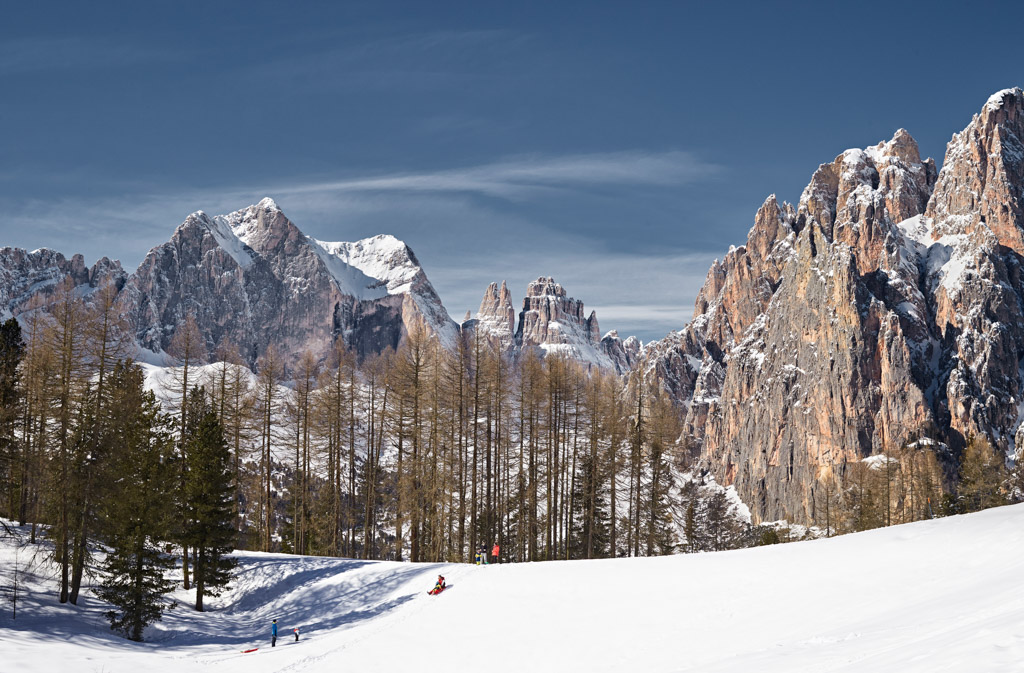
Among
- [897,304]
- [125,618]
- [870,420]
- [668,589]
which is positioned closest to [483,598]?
[668,589]

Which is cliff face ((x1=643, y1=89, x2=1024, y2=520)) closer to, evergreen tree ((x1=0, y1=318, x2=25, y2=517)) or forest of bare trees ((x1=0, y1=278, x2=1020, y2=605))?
forest of bare trees ((x1=0, y1=278, x2=1020, y2=605))

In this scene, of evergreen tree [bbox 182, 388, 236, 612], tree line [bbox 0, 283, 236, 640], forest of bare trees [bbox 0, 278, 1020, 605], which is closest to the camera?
tree line [bbox 0, 283, 236, 640]

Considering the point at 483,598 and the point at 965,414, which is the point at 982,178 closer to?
the point at 965,414

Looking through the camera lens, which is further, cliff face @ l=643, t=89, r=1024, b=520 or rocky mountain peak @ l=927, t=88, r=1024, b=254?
rocky mountain peak @ l=927, t=88, r=1024, b=254

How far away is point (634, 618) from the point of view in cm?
2109

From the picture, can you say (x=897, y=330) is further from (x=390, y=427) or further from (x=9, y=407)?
(x=9, y=407)

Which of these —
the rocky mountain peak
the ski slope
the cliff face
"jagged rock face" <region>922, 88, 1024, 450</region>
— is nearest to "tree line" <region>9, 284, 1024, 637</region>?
the ski slope

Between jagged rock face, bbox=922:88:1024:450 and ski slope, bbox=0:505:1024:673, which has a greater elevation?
jagged rock face, bbox=922:88:1024:450

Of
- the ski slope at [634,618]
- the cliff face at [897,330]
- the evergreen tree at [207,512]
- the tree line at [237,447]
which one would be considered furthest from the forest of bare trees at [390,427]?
the cliff face at [897,330]

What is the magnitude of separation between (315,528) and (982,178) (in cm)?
19440

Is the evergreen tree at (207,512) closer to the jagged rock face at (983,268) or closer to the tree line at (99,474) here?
the tree line at (99,474)

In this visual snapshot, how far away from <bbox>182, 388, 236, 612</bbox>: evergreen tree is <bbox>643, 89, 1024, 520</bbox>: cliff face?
136 m

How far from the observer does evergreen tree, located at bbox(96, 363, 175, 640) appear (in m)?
25.3

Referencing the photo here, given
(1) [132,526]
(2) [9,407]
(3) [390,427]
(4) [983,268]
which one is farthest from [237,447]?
(4) [983,268]
